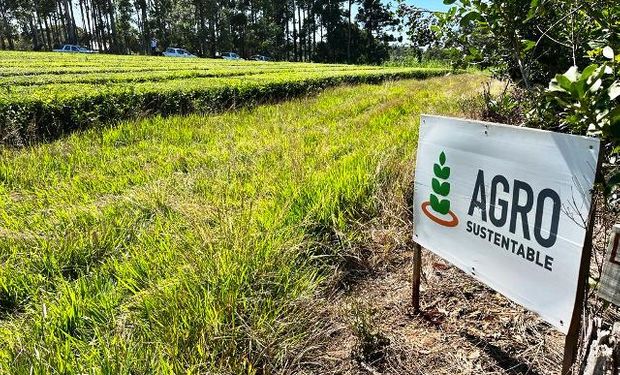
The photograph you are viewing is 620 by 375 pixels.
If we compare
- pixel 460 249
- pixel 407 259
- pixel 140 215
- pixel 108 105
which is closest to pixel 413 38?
pixel 407 259

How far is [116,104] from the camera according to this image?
677 centimetres

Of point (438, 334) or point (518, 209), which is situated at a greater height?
point (518, 209)

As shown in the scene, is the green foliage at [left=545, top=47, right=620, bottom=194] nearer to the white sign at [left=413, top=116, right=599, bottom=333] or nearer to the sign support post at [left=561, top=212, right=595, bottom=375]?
the white sign at [left=413, top=116, right=599, bottom=333]

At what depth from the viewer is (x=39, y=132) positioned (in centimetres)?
582

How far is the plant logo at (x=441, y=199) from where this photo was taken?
1893mm

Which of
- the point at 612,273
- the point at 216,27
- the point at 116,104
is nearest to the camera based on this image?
the point at 612,273

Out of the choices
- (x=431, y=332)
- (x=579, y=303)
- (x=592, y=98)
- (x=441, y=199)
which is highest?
(x=592, y=98)

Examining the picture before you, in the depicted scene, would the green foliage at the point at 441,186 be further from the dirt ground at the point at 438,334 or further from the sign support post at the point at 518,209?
the dirt ground at the point at 438,334

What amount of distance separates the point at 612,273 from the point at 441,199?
905 millimetres

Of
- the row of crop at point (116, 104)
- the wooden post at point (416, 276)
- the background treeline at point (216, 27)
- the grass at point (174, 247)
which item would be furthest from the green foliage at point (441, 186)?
the background treeline at point (216, 27)

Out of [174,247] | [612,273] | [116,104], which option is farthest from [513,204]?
[116,104]

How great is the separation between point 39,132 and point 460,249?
6066mm

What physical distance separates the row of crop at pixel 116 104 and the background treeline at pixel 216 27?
3913cm

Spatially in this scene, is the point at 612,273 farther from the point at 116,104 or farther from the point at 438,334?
the point at 116,104
